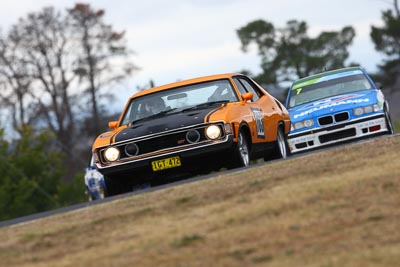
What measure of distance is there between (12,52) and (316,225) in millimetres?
51705

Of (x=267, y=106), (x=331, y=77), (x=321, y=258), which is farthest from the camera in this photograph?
(x=331, y=77)

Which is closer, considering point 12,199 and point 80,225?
point 80,225

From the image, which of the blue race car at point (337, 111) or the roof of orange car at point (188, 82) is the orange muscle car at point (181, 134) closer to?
the roof of orange car at point (188, 82)

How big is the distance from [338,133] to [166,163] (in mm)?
5933

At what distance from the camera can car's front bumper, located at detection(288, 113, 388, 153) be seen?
18672 millimetres

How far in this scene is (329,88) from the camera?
20.0m

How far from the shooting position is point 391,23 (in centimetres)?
7988

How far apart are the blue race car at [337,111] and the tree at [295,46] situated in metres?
59.0

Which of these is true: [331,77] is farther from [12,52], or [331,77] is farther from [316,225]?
[12,52]

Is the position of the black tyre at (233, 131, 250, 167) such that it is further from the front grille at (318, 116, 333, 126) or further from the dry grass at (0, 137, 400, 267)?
the front grille at (318, 116, 333, 126)

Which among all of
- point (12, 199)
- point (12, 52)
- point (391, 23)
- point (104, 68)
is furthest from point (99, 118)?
point (391, 23)

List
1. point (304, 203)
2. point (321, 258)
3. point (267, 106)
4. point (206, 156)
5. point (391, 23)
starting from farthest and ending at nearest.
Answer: point (391, 23), point (267, 106), point (206, 156), point (304, 203), point (321, 258)

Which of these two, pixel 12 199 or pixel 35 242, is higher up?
pixel 35 242

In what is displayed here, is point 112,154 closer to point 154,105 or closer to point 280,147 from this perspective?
point 154,105
